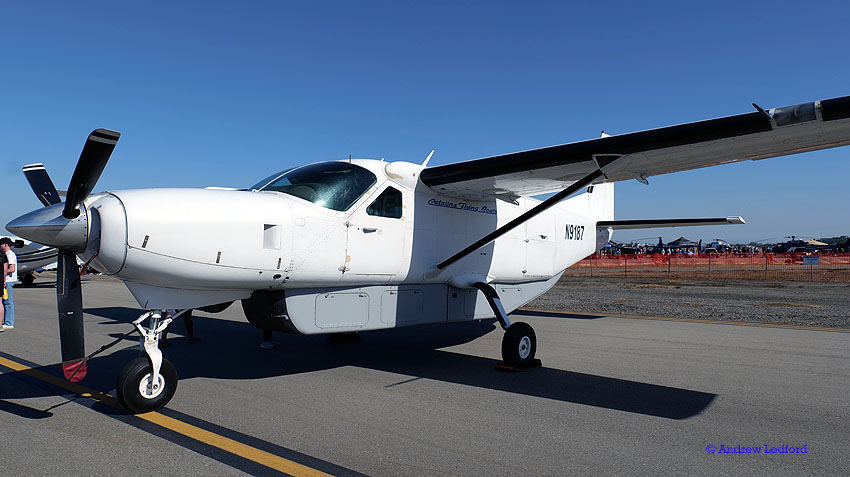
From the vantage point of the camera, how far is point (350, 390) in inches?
224

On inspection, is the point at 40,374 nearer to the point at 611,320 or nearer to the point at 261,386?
the point at 261,386

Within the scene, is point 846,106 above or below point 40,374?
above

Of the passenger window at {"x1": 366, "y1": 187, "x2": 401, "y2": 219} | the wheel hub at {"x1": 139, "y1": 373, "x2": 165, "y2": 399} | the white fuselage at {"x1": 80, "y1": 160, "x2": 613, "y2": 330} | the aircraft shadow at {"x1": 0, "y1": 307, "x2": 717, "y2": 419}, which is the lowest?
the aircraft shadow at {"x1": 0, "y1": 307, "x2": 717, "y2": 419}

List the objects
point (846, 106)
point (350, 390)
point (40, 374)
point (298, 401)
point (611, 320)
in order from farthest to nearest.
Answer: point (611, 320), point (40, 374), point (350, 390), point (298, 401), point (846, 106)

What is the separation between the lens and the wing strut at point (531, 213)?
229 inches

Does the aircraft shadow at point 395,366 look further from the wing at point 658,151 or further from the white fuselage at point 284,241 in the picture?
the wing at point 658,151

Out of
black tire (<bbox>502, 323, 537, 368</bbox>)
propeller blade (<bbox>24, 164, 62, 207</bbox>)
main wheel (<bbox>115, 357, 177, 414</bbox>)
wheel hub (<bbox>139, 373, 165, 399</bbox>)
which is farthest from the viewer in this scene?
black tire (<bbox>502, 323, 537, 368</bbox>)

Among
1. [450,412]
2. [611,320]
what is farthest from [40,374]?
[611,320]

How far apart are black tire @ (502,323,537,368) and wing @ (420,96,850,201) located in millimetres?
1882

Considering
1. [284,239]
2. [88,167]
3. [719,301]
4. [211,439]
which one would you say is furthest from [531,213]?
[719,301]

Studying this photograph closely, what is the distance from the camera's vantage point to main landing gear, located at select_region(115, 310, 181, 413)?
4551 mm

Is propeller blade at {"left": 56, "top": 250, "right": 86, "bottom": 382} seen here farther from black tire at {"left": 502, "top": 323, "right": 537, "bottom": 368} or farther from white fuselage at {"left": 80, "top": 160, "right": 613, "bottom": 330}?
black tire at {"left": 502, "top": 323, "right": 537, "bottom": 368}

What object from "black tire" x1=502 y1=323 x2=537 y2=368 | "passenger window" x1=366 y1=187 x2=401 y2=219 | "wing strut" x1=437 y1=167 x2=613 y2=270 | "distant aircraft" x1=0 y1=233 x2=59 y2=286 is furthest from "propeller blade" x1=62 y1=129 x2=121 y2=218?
"distant aircraft" x1=0 y1=233 x2=59 y2=286

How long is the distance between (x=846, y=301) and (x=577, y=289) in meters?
8.36
